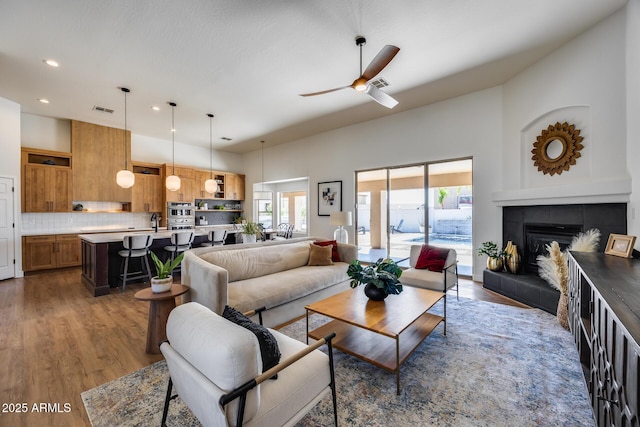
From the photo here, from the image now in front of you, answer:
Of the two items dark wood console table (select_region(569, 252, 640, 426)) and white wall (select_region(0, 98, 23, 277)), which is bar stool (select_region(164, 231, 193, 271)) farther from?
dark wood console table (select_region(569, 252, 640, 426))

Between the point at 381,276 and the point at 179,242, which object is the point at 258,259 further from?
the point at 179,242

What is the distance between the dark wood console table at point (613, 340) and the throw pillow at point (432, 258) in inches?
70.8

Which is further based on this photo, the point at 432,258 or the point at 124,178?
the point at 124,178

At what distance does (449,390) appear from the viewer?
6.39 feet

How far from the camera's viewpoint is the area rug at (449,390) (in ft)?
5.56

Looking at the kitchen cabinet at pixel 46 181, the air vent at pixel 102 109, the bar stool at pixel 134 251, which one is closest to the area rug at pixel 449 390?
the bar stool at pixel 134 251

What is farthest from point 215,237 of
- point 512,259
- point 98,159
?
point 512,259

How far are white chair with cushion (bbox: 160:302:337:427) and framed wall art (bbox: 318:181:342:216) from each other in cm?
532

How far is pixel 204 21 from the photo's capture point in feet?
9.35

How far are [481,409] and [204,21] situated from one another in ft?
13.8

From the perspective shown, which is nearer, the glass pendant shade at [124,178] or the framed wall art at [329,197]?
the glass pendant shade at [124,178]

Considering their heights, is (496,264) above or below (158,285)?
below

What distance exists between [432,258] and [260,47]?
12.0 ft

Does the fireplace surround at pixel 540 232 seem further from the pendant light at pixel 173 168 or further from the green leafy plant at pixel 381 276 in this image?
the pendant light at pixel 173 168
